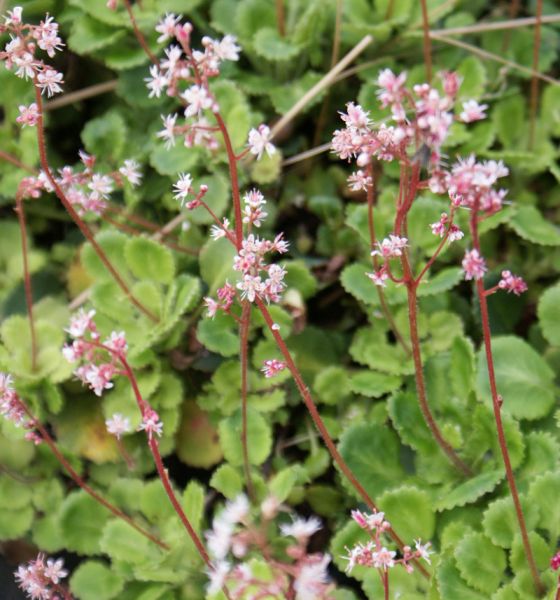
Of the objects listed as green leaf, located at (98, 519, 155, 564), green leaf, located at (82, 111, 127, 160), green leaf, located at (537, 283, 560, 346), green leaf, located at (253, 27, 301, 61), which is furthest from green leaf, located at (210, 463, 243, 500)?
green leaf, located at (253, 27, 301, 61)

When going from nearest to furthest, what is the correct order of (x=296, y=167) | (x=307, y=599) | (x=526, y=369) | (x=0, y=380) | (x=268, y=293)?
(x=307, y=599) → (x=268, y=293) → (x=0, y=380) → (x=526, y=369) → (x=296, y=167)

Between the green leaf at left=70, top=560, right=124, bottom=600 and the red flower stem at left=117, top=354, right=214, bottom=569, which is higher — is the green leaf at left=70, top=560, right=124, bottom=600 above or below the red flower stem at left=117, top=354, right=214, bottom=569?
below

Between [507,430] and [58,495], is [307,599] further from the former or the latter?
[58,495]

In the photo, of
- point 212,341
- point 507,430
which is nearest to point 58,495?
point 212,341

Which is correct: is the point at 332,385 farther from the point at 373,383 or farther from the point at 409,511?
the point at 409,511

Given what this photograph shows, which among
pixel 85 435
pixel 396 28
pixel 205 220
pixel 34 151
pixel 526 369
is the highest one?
pixel 396 28

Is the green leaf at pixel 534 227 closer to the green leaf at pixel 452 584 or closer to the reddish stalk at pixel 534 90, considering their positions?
the reddish stalk at pixel 534 90

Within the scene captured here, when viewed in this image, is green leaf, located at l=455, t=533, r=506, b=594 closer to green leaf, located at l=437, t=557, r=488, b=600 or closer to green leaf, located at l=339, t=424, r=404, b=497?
green leaf, located at l=437, t=557, r=488, b=600
